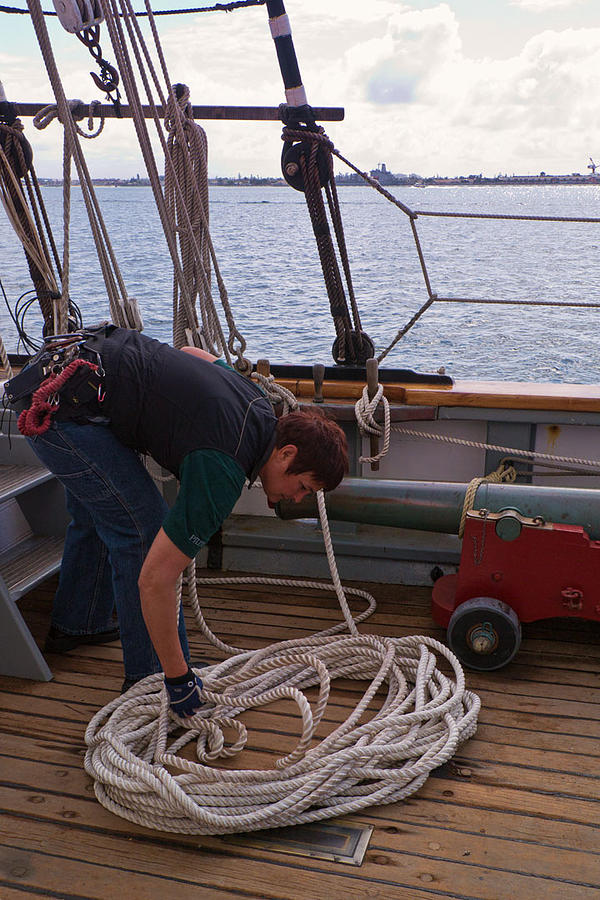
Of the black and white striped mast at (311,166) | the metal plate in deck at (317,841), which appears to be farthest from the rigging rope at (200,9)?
the metal plate in deck at (317,841)

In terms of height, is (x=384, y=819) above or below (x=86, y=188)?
below

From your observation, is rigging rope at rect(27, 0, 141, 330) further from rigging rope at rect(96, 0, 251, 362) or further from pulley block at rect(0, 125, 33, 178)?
pulley block at rect(0, 125, 33, 178)

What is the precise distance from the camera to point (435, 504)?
7.83 feet

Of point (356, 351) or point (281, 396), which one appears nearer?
point (281, 396)

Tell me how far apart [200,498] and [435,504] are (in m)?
1.02

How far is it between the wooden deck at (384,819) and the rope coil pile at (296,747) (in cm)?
5

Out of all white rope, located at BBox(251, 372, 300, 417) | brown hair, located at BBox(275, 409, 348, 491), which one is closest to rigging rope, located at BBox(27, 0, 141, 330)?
Answer: white rope, located at BBox(251, 372, 300, 417)

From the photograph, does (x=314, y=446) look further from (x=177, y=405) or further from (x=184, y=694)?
(x=184, y=694)

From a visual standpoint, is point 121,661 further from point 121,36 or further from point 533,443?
point 121,36

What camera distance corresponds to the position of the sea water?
10.8 meters

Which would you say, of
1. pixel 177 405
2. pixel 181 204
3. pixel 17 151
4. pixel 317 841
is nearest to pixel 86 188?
pixel 181 204

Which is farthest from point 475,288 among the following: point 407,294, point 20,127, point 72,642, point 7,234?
point 7,234

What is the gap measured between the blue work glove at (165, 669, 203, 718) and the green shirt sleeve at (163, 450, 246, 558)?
41 centimetres

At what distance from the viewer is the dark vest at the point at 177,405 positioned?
161 centimetres
